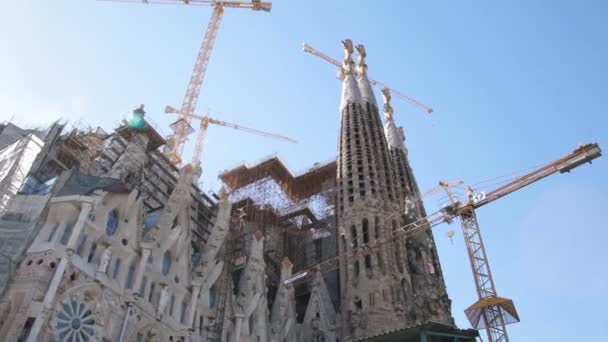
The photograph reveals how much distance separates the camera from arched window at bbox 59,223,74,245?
2320cm

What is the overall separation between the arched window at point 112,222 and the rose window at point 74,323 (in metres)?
4.63

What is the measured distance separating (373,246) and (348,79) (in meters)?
24.2

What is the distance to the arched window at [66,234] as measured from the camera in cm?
2320

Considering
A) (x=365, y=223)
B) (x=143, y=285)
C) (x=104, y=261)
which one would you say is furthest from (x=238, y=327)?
(x=365, y=223)

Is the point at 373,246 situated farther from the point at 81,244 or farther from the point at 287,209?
the point at 81,244

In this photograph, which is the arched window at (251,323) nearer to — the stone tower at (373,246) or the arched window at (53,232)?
the stone tower at (373,246)

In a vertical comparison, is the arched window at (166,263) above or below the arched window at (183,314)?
above

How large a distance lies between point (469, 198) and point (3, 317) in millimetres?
29849

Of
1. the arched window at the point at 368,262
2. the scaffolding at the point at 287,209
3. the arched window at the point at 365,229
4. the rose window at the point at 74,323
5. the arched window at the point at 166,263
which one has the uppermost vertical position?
the scaffolding at the point at 287,209

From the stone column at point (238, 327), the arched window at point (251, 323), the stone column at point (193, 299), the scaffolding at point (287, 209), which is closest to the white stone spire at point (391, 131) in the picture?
the scaffolding at point (287, 209)

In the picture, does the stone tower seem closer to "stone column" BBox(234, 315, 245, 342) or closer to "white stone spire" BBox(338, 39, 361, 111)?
"white stone spire" BBox(338, 39, 361, 111)

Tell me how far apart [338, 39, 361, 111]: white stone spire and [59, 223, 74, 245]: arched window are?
112ft

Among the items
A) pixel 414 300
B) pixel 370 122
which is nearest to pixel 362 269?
pixel 414 300

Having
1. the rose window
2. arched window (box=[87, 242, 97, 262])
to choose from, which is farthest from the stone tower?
the rose window
